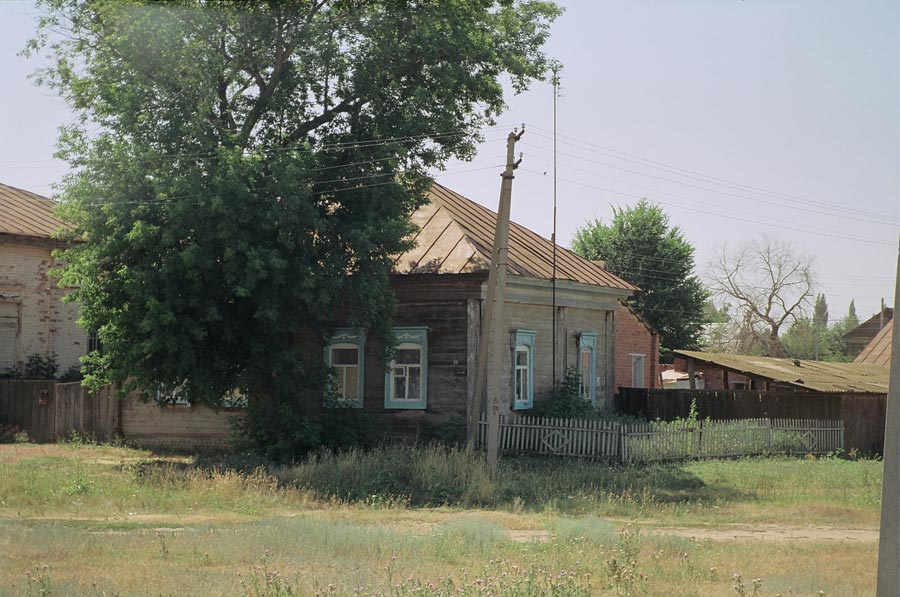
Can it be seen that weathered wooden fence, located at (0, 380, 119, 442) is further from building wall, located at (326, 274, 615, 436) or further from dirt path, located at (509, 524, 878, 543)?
dirt path, located at (509, 524, 878, 543)

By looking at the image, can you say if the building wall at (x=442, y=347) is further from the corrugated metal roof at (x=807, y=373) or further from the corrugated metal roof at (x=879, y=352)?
the corrugated metal roof at (x=879, y=352)

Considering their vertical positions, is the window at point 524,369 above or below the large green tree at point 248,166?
below

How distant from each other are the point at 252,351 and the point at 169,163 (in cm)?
443

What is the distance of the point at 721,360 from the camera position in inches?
1385

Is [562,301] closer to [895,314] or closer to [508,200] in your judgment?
[508,200]

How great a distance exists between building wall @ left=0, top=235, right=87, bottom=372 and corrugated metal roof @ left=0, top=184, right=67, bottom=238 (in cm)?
48

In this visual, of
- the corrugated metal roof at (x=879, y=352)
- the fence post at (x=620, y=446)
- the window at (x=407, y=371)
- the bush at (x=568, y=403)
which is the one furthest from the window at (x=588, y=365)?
the corrugated metal roof at (x=879, y=352)

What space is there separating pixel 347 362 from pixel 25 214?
14842mm

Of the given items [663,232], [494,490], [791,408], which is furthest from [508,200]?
[663,232]

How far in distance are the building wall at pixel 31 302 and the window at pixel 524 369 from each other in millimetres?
14972

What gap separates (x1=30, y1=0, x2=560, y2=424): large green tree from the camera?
21344mm

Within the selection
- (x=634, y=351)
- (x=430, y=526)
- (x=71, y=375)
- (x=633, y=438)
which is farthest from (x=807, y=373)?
(x=71, y=375)

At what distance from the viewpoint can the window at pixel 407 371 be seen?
24859 mm

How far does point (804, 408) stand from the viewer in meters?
29.7
